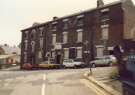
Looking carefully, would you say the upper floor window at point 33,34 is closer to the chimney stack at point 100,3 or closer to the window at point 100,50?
the chimney stack at point 100,3

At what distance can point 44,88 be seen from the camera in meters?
22.0

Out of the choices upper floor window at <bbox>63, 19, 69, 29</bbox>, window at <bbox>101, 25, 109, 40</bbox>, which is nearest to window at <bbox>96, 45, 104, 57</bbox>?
window at <bbox>101, 25, 109, 40</bbox>

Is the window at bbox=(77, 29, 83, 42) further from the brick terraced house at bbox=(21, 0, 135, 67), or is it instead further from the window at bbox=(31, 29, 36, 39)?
the window at bbox=(31, 29, 36, 39)

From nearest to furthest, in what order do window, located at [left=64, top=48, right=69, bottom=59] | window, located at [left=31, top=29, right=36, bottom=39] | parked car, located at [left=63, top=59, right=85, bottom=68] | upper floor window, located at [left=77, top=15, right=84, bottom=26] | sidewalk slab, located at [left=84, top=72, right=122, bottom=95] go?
sidewalk slab, located at [left=84, top=72, right=122, bottom=95] < parked car, located at [left=63, top=59, right=85, bottom=68] < upper floor window, located at [left=77, top=15, right=84, bottom=26] < window, located at [left=64, top=48, right=69, bottom=59] < window, located at [left=31, top=29, right=36, bottom=39]

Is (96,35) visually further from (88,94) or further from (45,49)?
(88,94)

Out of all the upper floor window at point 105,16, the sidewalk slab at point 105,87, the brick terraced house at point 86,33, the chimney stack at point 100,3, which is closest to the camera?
the sidewalk slab at point 105,87

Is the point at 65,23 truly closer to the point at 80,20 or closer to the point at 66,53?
the point at 80,20

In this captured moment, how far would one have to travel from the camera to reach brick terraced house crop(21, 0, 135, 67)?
55.1 meters

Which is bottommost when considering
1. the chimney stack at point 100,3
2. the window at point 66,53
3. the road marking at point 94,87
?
the road marking at point 94,87

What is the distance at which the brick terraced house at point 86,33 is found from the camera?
5512cm

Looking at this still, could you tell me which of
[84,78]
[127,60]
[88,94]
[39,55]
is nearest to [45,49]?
[39,55]

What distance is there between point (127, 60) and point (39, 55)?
59.8 m

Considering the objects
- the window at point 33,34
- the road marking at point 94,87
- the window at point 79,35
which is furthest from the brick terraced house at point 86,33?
the road marking at point 94,87

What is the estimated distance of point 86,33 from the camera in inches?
2384
